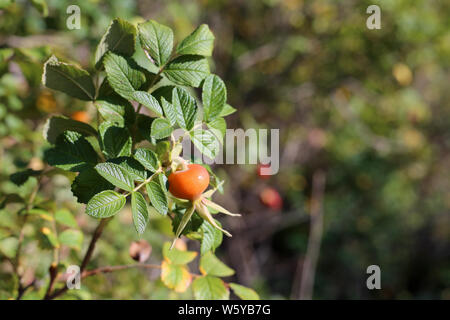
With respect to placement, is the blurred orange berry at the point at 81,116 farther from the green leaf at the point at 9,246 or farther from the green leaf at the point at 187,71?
the green leaf at the point at 187,71

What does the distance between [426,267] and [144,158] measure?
137 inches

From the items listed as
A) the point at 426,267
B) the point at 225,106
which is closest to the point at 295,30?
the point at 426,267

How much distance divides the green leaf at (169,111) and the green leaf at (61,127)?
0.61ft

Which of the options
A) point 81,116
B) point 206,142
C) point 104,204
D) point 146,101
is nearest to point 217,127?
point 206,142

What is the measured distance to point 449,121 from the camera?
4000mm

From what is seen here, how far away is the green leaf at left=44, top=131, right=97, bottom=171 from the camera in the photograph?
0.69 m

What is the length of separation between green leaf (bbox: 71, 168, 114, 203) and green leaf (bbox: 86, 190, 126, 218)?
0.15ft

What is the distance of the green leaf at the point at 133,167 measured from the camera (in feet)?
2.14

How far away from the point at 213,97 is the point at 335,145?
3.10m

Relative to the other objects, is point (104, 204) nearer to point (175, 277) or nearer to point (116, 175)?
point (116, 175)

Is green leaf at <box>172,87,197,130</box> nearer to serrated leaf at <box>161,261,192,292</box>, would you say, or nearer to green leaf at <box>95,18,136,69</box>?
green leaf at <box>95,18,136,69</box>

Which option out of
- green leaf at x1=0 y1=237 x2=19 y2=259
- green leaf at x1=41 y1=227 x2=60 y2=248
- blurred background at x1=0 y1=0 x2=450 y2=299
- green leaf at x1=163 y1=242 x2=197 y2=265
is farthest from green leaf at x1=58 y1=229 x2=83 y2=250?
blurred background at x1=0 y1=0 x2=450 y2=299

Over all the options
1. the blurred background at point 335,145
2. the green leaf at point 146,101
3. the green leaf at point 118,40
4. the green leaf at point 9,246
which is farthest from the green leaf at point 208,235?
the blurred background at point 335,145
